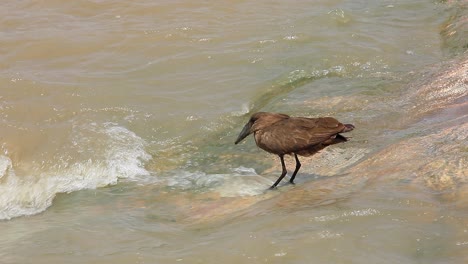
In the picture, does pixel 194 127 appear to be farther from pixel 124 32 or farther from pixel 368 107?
pixel 124 32

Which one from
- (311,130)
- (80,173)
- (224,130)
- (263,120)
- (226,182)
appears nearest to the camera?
(311,130)

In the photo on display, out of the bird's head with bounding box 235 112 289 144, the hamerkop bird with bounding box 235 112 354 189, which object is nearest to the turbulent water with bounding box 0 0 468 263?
the hamerkop bird with bounding box 235 112 354 189

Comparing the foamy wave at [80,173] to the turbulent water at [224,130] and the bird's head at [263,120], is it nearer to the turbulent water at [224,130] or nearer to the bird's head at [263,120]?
the turbulent water at [224,130]

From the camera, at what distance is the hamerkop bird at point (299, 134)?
604 centimetres

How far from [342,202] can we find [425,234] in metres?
0.88

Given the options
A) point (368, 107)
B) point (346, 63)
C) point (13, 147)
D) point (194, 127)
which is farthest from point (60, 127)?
point (346, 63)

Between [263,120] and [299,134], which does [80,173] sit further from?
[299,134]

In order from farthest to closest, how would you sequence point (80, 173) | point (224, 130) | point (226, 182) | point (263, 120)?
1. point (224, 130)
2. point (80, 173)
3. point (226, 182)
4. point (263, 120)

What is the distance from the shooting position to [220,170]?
7367mm

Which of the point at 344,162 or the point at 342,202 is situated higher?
the point at 342,202

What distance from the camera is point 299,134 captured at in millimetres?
6148

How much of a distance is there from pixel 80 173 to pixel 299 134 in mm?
2786

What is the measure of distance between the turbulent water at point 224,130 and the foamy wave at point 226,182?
0.08ft

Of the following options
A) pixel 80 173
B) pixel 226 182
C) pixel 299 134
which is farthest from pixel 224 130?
pixel 299 134
